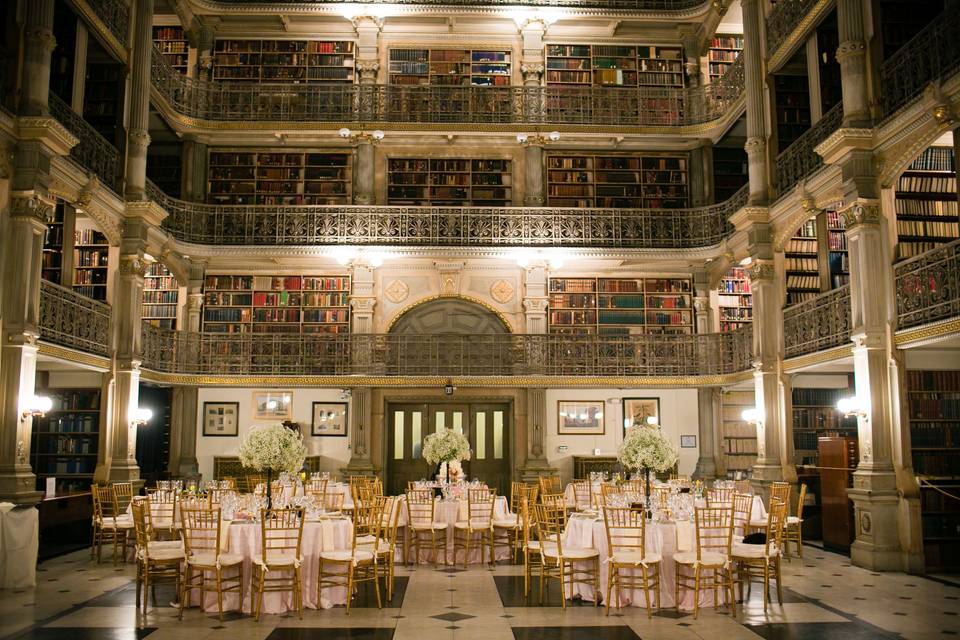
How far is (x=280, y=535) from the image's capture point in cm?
742

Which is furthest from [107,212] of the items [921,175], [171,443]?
[921,175]

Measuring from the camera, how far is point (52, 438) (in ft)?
42.6

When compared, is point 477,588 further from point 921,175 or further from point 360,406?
point 921,175

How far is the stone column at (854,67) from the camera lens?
9.60m

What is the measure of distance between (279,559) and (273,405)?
28.8ft

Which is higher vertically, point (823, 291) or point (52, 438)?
point (823, 291)

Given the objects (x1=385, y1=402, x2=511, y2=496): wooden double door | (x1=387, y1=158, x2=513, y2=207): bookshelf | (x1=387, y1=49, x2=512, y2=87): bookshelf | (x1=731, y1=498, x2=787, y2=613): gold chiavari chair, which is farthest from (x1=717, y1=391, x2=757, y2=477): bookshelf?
(x1=731, y1=498, x2=787, y2=613): gold chiavari chair

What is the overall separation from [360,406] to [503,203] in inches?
186

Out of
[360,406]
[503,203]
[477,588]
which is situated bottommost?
[477,588]

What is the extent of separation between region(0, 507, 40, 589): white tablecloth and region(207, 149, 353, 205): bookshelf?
8.64 meters

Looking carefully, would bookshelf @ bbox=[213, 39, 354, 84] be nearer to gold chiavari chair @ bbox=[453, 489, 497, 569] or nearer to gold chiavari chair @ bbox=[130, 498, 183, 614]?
gold chiavari chair @ bbox=[453, 489, 497, 569]

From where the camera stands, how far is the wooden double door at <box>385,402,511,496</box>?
1529 cm

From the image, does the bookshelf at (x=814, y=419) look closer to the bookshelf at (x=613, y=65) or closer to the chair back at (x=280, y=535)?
the bookshelf at (x=613, y=65)

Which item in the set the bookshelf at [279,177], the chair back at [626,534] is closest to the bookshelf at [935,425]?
the chair back at [626,534]
